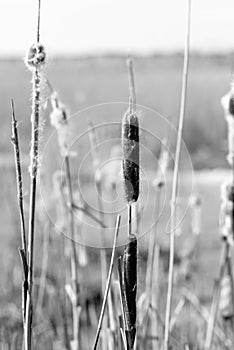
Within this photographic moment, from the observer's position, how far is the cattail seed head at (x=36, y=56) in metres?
0.44

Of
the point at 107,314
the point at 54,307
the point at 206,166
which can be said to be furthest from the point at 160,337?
the point at 206,166

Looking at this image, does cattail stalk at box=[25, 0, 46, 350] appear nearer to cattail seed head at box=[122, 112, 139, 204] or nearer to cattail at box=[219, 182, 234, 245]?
cattail seed head at box=[122, 112, 139, 204]

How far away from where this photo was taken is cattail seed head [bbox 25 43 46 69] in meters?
0.44

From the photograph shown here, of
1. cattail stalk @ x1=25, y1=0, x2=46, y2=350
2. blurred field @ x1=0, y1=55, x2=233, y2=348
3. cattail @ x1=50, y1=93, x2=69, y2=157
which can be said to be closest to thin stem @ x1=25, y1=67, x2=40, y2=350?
cattail stalk @ x1=25, y1=0, x2=46, y2=350

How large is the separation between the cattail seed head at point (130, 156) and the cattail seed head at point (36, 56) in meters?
0.07

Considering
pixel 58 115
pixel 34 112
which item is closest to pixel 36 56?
pixel 34 112

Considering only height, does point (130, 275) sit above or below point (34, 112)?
below

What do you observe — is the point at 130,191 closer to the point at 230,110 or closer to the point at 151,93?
the point at 230,110

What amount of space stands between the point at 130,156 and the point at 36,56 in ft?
0.32

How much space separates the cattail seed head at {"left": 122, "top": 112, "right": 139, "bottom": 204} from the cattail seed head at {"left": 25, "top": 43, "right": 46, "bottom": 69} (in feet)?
0.24

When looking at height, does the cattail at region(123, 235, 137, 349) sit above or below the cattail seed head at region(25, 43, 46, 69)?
below

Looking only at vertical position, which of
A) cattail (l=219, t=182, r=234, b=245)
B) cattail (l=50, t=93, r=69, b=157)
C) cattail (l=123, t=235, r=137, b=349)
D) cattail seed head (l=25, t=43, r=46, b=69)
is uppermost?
cattail seed head (l=25, t=43, r=46, b=69)

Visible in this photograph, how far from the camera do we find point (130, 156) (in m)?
0.41

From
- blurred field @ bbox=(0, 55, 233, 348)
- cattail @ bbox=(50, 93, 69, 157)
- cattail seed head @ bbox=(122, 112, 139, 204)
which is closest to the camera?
cattail seed head @ bbox=(122, 112, 139, 204)
